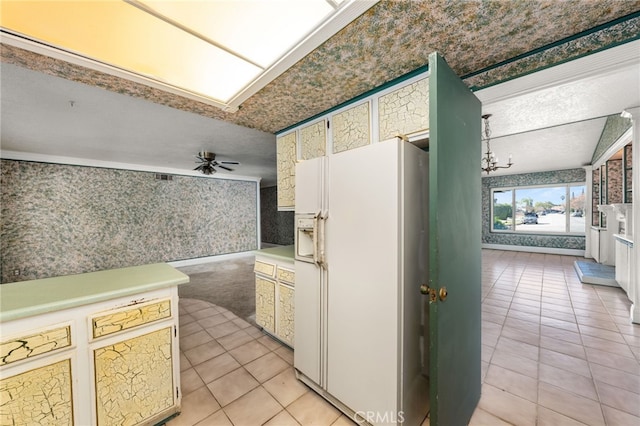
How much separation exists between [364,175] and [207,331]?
2783 mm

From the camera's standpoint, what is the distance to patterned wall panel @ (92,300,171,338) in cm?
130

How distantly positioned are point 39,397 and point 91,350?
0.25 metres

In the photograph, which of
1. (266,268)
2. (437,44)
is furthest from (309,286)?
(437,44)

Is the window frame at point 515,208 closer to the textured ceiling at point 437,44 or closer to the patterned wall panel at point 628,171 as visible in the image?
the patterned wall panel at point 628,171

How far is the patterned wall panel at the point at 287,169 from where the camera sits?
9.52ft

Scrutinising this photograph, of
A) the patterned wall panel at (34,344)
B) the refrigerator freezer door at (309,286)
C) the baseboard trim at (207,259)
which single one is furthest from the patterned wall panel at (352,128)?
the baseboard trim at (207,259)

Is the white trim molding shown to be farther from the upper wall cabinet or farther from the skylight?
the skylight

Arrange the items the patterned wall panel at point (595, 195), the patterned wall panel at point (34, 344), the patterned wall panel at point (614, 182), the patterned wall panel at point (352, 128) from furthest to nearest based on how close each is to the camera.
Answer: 1. the patterned wall panel at point (595, 195)
2. the patterned wall panel at point (614, 182)
3. the patterned wall panel at point (352, 128)
4. the patterned wall panel at point (34, 344)

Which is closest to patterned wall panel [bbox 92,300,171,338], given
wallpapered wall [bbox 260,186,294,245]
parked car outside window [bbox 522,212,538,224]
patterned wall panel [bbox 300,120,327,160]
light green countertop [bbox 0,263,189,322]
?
light green countertop [bbox 0,263,189,322]

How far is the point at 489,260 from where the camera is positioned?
21.2 feet

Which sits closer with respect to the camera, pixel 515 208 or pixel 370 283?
pixel 370 283

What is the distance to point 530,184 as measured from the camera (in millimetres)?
7781

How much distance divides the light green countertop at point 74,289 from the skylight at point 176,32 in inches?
58.5

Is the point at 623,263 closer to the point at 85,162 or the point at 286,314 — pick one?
the point at 286,314
